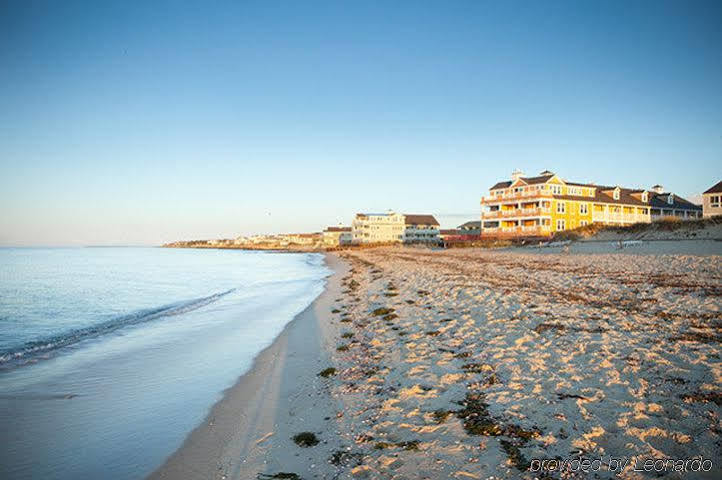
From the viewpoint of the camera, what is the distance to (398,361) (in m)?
7.68

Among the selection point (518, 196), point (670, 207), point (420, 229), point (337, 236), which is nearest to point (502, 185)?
point (518, 196)

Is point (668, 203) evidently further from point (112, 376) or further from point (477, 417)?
point (112, 376)

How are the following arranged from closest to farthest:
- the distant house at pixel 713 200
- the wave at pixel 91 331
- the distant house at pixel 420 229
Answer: the wave at pixel 91 331 → the distant house at pixel 713 200 → the distant house at pixel 420 229

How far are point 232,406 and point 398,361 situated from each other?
10.9ft

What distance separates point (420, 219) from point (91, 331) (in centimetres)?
11216

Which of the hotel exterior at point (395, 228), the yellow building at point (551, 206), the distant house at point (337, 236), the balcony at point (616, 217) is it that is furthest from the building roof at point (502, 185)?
the distant house at point (337, 236)

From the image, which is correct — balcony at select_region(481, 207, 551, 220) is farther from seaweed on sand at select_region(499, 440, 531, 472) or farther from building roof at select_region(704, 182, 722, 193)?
seaweed on sand at select_region(499, 440, 531, 472)

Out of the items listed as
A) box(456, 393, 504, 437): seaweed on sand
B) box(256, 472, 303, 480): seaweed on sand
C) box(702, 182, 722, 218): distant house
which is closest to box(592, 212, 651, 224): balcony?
box(702, 182, 722, 218): distant house

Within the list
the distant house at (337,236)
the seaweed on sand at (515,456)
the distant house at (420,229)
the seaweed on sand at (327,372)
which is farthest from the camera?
the distant house at (337,236)

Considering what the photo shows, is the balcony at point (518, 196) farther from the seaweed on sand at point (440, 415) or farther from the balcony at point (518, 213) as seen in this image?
the seaweed on sand at point (440, 415)

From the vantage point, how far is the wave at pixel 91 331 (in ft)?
34.3

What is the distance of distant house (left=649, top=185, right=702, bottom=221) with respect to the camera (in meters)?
65.1

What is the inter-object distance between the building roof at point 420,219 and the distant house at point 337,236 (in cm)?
2686

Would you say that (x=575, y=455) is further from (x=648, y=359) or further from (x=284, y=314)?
(x=284, y=314)
